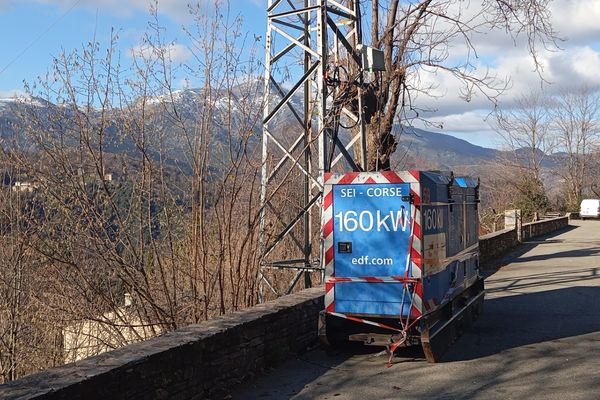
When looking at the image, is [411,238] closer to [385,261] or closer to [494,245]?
[385,261]

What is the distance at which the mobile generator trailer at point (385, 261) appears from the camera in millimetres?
8227

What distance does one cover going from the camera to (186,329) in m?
6.97

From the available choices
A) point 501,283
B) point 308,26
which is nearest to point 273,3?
point 308,26

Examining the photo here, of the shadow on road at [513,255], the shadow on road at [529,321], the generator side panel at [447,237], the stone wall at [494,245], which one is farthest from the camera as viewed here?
the stone wall at [494,245]

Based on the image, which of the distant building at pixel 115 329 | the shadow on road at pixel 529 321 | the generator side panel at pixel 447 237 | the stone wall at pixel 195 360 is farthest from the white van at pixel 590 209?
the distant building at pixel 115 329

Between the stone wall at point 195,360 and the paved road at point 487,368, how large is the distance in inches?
10.7

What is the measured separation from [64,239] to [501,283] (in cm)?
1175

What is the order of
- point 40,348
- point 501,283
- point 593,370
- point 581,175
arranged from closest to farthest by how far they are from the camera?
point 593,370 → point 40,348 → point 501,283 → point 581,175

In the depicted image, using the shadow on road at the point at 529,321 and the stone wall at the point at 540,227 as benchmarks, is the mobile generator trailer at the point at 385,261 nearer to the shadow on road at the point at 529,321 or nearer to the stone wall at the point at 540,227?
the shadow on road at the point at 529,321

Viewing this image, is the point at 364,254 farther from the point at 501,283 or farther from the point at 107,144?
the point at 501,283

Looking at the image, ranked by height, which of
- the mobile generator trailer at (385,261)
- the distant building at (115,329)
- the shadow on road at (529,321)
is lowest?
the shadow on road at (529,321)

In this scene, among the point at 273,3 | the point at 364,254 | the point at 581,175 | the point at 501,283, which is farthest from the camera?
the point at 581,175

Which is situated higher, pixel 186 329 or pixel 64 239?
pixel 64 239

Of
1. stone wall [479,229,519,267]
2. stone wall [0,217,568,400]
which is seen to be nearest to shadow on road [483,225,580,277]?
stone wall [479,229,519,267]
